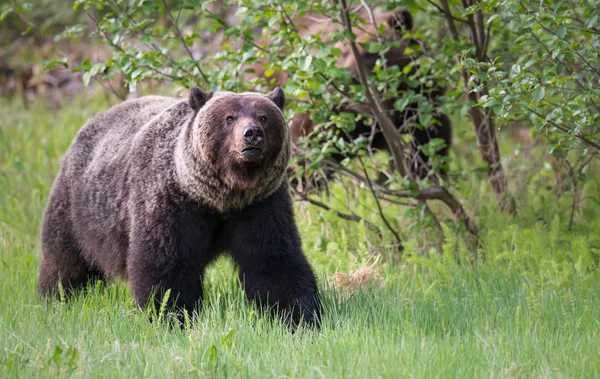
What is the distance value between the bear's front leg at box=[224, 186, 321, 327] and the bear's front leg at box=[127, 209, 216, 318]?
0.27 metres

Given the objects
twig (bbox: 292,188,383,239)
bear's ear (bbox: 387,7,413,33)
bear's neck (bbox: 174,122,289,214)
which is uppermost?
bear's ear (bbox: 387,7,413,33)

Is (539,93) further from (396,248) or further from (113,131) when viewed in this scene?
(113,131)

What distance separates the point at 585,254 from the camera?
6.33 m

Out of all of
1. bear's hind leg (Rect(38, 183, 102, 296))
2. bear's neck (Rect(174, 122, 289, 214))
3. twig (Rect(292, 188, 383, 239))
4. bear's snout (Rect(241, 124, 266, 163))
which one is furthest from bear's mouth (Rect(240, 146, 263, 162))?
twig (Rect(292, 188, 383, 239))

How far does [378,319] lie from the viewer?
16.5ft

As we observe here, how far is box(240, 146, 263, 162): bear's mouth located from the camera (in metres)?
4.92

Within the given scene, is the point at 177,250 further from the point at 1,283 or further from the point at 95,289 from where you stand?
the point at 1,283

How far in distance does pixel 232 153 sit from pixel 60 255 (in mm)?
1909

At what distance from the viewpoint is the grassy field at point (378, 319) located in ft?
13.2

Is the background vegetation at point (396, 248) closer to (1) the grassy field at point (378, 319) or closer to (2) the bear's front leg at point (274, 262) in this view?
(1) the grassy field at point (378, 319)

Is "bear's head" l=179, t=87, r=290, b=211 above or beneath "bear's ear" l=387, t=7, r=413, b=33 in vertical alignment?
beneath


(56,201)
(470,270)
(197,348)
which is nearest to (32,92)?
(56,201)

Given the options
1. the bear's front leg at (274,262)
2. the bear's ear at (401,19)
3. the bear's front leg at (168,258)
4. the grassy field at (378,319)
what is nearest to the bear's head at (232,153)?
the bear's front leg at (274,262)

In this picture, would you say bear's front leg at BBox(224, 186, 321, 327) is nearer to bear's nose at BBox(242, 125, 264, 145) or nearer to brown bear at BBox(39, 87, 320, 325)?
brown bear at BBox(39, 87, 320, 325)
